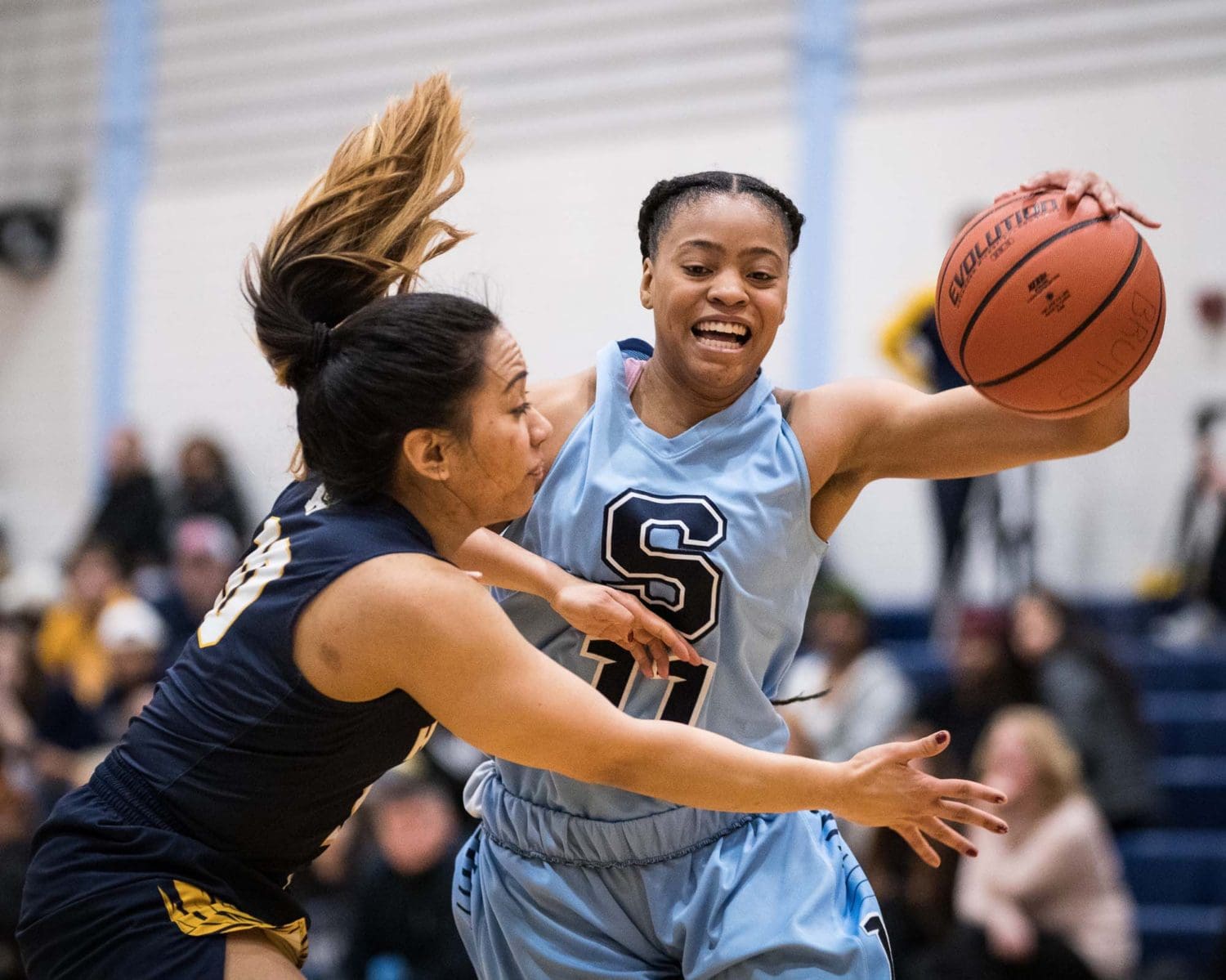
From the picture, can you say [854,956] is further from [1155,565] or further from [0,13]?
[0,13]

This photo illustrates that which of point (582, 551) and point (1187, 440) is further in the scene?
point (1187, 440)

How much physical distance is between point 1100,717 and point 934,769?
2.82 ft

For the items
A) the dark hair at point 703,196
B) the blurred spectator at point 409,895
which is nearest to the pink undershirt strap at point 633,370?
the dark hair at point 703,196

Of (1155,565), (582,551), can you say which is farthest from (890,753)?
(1155,565)

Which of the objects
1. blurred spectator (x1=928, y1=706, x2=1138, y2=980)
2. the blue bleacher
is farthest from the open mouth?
the blue bleacher

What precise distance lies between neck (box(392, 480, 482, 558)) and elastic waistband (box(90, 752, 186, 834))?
0.63 m

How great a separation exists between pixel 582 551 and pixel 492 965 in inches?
33.4

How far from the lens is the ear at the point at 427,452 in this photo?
277 centimetres

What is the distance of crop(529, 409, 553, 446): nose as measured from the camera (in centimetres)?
293

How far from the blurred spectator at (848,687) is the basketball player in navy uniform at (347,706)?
4118 millimetres

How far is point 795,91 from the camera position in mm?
10539

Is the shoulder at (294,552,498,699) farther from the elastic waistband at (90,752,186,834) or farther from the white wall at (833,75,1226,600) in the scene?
the white wall at (833,75,1226,600)

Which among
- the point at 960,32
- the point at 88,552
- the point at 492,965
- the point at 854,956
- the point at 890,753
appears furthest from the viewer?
the point at 88,552

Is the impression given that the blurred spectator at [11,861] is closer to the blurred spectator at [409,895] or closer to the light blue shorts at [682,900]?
the blurred spectator at [409,895]
